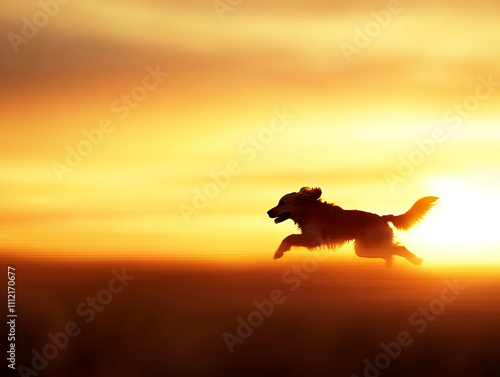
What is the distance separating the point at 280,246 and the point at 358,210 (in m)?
1.90

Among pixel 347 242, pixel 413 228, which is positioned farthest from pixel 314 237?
pixel 413 228

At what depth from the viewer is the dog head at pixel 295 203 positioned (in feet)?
47.4

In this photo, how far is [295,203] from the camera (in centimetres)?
1451

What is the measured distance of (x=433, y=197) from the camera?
1440 centimetres

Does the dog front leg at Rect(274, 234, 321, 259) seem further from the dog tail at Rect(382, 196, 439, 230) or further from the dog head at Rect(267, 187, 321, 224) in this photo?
the dog tail at Rect(382, 196, 439, 230)

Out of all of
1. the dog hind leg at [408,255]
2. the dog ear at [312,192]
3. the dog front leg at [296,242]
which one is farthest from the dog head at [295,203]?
the dog hind leg at [408,255]

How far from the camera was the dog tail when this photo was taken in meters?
14.3

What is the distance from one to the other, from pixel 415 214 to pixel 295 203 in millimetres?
2302

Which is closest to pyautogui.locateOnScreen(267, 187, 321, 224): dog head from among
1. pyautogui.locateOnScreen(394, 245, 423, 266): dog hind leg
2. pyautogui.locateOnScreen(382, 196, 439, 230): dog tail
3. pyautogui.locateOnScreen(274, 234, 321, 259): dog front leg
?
pyautogui.locateOnScreen(274, 234, 321, 259): dog front leg

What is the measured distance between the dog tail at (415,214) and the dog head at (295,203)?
1629mm

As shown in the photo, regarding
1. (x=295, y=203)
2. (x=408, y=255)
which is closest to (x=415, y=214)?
(x=408, y=255)

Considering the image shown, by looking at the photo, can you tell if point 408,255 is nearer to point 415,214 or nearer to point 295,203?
point 415,214

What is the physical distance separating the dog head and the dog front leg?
63cm

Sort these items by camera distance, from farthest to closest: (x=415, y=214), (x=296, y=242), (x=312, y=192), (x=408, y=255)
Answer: (x=312, y=192)
(x=415, y=214)
(x=408, y=255)
(x=296, y=242)
